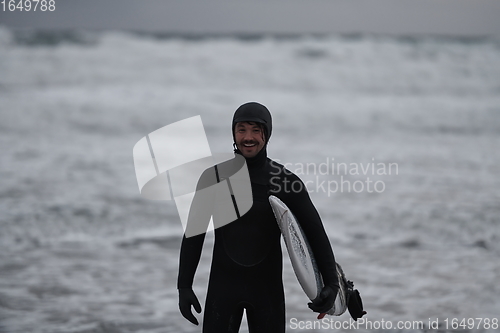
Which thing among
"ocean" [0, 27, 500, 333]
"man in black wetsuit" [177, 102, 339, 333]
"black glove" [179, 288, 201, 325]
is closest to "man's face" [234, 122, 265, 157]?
"man in black wetsuit" [177, 102, 339, 333]

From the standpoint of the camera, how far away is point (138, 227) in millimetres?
8281

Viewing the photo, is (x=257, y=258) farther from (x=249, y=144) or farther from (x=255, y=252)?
(x=249, y=144)

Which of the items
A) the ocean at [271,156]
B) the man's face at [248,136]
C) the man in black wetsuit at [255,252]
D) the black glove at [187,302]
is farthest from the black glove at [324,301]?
the ocean at [271,156]

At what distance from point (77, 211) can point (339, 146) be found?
7650 mm

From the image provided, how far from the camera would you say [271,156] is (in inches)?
511

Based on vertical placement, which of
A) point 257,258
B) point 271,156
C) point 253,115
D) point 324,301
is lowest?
point 324,301

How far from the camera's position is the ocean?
222 inches

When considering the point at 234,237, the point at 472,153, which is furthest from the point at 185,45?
the point at 234,237

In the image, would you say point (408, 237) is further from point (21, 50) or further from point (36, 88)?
point (21, 50)

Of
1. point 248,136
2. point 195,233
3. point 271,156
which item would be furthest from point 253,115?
point 271,156

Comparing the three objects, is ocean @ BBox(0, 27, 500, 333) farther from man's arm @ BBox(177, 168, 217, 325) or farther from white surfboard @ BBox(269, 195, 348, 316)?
white surfboard @ BBox(269, 195, 348, 316)

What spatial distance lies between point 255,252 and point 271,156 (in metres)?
10.3

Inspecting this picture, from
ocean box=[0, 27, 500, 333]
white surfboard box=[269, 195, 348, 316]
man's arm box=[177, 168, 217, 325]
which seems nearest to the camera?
white surfboard box=[269, 195, 348, 316]

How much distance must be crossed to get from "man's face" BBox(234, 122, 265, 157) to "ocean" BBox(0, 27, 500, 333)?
2.61 meters
